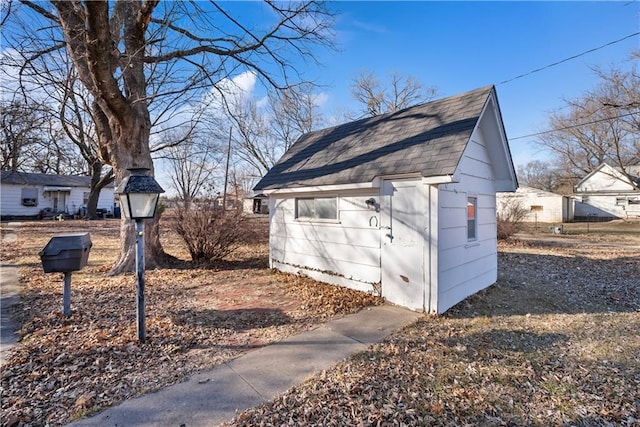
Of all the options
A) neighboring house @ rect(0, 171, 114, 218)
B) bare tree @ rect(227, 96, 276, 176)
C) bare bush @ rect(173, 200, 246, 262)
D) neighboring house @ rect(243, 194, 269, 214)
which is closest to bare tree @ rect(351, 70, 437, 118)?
bare tree @ rect(227, 96, 276, 176)

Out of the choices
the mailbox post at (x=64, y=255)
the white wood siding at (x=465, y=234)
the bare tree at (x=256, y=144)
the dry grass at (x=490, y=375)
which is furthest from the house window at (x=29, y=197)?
the white wood siding at (x=465, y=234)

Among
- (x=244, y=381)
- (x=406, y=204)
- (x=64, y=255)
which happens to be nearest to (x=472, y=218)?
(x=406, y=204)

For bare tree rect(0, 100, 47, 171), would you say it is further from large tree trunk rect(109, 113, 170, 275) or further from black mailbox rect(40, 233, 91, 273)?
black mailbox rect(40, 233, 91, 273)

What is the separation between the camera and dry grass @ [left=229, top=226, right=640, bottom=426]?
8.53 feet

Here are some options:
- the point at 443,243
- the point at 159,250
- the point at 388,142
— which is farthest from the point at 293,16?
the point at 159,250

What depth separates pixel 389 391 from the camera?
2902 mm

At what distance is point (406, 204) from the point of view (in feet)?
17.6

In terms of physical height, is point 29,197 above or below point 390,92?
below

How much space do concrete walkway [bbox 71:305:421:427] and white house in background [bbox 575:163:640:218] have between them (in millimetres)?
37896

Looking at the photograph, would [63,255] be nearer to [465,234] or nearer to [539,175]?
[465,234]

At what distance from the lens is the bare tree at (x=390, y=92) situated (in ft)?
92.3

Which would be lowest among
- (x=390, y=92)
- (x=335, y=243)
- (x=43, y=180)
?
(x=335, y=243)

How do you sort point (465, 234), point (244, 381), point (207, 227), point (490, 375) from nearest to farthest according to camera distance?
point (244, 381) < point (490, 375) < point (465, 234) < point (207, 227)

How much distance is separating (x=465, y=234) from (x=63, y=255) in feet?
22.3
